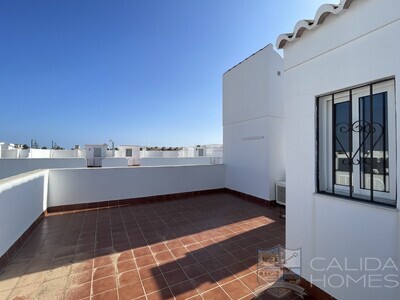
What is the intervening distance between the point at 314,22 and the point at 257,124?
4.00 m

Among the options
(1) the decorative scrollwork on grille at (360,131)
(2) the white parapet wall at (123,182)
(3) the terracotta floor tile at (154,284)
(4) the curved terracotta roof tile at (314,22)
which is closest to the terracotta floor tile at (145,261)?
(3) the terracotta floor tile at (154,284)

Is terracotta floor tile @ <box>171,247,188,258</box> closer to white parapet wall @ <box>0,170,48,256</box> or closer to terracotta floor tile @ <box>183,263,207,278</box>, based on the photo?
terracotta floor tile @ <box>183,263,207,278</box>

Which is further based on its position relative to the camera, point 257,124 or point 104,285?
point 257,124

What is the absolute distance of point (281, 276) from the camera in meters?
2.21

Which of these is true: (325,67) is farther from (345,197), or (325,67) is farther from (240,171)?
(240,171)

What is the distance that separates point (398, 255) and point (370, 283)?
38 cm

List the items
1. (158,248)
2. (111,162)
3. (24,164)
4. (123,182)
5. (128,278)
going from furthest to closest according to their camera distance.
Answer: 1. (111,162)
2. (24,164)
3. (123,182)
4. (158,248)
5. (128,278)

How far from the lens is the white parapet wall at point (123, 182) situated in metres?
4.81

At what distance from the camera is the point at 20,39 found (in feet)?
24.1

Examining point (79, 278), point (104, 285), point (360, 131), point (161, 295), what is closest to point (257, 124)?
point (360, 131)

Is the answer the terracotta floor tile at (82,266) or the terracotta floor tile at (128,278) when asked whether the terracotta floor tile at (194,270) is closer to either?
the terracotta floor tile at (128,278)

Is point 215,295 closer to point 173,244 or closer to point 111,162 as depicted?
point 173,244

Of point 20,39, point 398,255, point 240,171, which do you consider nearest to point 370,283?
point 398,255

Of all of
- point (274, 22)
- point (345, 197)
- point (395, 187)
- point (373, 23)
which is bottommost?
point (345, 197)
